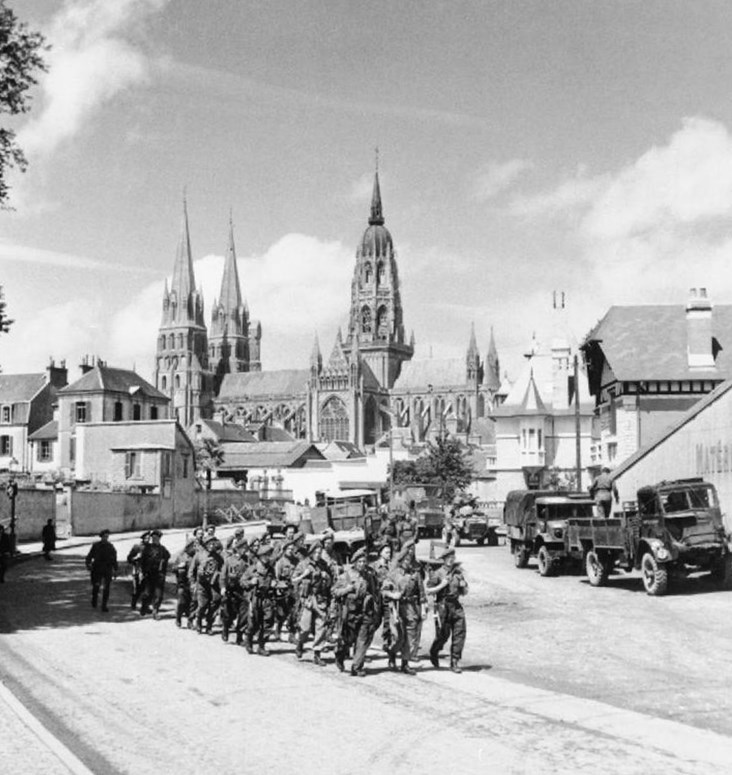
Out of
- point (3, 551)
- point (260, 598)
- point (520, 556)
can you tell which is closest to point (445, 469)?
point (520, 556)

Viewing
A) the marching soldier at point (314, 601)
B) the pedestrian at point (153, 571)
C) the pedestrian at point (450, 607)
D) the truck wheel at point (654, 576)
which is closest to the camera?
the pedestrian at point (450, 607)

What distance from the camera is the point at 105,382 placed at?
8869cm

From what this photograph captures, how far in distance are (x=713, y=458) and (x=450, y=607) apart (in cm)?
1528

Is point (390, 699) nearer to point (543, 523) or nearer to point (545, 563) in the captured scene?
point (545, 563)

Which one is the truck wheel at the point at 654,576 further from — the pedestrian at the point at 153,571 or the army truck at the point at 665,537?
the pedestrian at the point at 153,571

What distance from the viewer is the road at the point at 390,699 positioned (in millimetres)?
10164

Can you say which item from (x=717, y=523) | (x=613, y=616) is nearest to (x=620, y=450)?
(x=717, y=523)

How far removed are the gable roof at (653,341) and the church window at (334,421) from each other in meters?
138

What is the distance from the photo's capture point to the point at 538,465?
62188mm

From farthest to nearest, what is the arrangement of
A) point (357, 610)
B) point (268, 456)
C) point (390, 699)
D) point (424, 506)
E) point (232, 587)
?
point (268, 456), point (424, 506), point (232, 587), point (357, 610), point (390, 699)

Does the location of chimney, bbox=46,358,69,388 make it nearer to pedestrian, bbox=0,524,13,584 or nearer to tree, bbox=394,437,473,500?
tree, bbox=394,437,473,500

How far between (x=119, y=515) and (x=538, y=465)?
24224mm

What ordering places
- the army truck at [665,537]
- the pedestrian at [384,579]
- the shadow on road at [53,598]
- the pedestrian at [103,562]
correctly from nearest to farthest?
the pedestrian at [384,579] < the shadow on road at [53,598] < the pedestrian at [103,562] < the army truck at [665,537]

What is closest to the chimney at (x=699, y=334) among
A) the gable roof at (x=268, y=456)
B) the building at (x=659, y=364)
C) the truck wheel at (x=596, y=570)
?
the building at (x=659, y=364)
